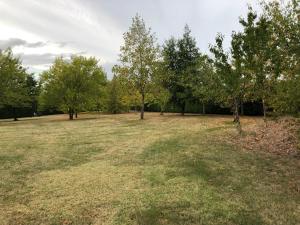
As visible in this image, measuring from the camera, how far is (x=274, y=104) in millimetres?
13875

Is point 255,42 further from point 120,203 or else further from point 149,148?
point 120,203

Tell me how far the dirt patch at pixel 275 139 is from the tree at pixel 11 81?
97.3 ft

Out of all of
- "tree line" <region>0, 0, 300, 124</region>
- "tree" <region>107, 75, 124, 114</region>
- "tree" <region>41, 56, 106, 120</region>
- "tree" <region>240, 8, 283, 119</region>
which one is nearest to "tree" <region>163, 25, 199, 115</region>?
"tree line" <region>0, 0, 300, 124</region>

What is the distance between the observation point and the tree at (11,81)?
3862 centimetres

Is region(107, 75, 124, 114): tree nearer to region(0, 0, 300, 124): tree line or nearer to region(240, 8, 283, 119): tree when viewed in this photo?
region(0, 0, 300, 124): tree line

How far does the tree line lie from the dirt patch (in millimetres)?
1203

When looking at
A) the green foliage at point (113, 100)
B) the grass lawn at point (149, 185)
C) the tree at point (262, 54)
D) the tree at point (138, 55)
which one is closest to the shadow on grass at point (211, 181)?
the grass lawn at point (149, 185)

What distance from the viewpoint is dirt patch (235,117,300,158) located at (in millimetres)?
14116

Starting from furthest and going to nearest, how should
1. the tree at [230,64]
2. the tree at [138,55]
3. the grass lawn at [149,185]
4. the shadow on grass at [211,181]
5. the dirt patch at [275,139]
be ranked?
the tree at [138,55] → the tree at [230,64] → the dirt patch at [275,139] → the grass lawn at [149,185] → the shadow on grass at [211,181]

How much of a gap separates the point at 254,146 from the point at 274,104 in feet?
8.23

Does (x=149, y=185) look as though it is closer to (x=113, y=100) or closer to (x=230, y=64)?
(x=230, y=64)

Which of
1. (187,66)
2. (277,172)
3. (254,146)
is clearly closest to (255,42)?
(254,146)

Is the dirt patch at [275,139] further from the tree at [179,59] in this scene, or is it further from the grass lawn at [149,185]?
the tree at [179,59]

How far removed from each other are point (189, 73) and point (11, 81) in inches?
833
